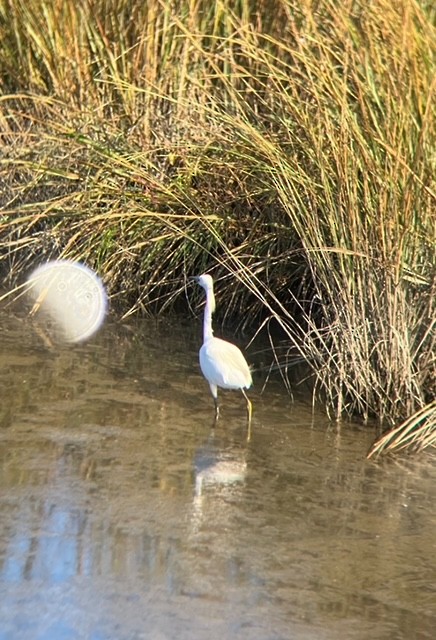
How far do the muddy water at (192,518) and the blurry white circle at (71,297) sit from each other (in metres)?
0.77

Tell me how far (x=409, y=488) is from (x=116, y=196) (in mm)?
2379

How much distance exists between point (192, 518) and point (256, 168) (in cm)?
206

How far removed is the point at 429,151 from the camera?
4219 mm

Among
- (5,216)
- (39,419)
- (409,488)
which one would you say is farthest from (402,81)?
(5,216)

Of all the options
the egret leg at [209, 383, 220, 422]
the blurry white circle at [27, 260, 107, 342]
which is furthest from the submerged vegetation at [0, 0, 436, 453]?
the egret leg at [209, 383, 220, 422]

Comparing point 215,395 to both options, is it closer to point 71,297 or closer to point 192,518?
point 192,518

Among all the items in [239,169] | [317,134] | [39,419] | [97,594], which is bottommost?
[39,419]

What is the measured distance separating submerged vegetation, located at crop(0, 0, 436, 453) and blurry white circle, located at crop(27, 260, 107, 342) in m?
0.09

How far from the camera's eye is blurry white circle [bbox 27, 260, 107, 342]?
5.75m

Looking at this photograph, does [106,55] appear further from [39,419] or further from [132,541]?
[132,541]

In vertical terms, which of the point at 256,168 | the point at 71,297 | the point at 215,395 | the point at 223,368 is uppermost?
the point at 256,168

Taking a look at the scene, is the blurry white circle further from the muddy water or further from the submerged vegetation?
the muddy water

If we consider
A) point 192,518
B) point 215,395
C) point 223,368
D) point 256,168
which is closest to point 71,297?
point 256,168

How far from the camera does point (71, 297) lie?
5.98m
